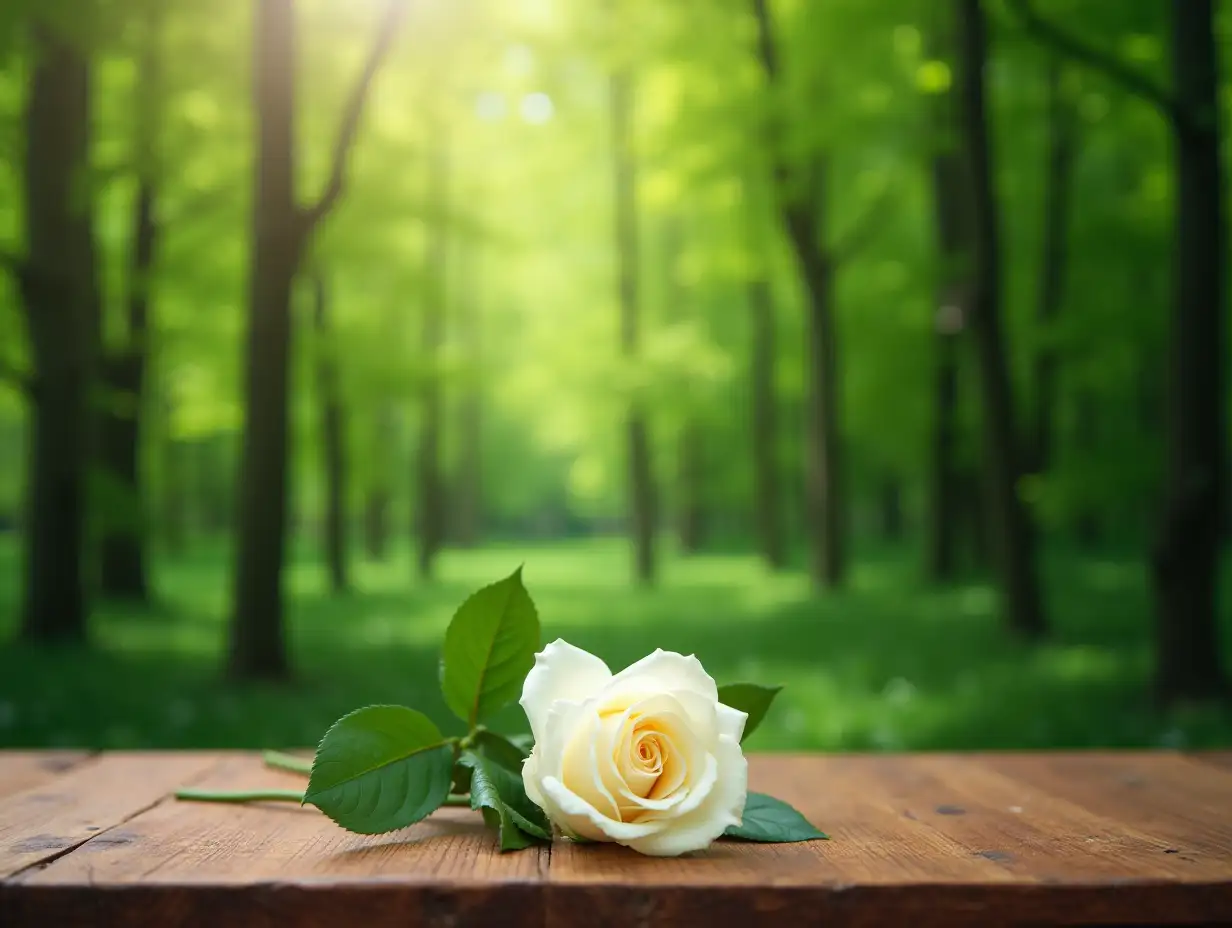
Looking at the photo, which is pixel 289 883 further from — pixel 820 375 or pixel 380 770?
pixel 820 375

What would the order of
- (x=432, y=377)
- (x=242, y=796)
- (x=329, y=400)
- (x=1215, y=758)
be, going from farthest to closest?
(x=432, y=377) < (x=329, y=400) < (x=1215, y=758) < (x=242, y=796)

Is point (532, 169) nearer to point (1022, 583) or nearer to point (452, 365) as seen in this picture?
point (452, 365)

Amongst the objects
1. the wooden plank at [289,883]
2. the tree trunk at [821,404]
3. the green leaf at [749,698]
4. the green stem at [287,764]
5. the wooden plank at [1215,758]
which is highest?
the tree trunk at [821,404]

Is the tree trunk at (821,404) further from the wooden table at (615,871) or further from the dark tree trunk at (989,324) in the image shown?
the wooden table at (615,871)

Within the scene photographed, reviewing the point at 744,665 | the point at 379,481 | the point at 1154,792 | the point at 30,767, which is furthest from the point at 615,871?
the point at 379,481

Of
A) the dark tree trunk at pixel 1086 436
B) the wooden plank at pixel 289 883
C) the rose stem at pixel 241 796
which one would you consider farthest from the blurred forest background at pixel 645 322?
the wooden plank at pixel 289 883

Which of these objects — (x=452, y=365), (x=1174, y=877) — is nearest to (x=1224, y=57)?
(x=452, y=365)

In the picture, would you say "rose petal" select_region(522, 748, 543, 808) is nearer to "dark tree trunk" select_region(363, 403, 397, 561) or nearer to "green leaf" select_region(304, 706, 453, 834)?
"green leaf" select_region(304, 706, 453, 834)

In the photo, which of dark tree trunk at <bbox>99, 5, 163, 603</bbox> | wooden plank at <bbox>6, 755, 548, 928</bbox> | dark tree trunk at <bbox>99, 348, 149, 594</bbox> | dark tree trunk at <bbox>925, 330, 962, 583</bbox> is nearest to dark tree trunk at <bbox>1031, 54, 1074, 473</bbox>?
dark tree trunk at <bbox>925, 330, 962, 583</bbox>
